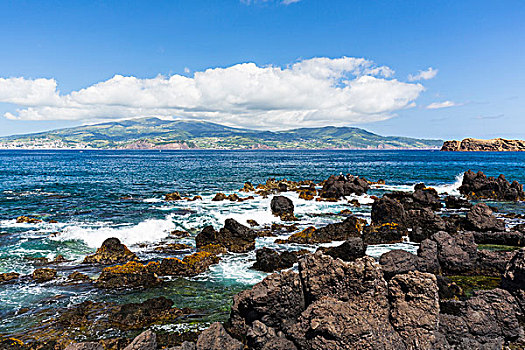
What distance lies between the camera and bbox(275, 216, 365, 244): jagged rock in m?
25.8

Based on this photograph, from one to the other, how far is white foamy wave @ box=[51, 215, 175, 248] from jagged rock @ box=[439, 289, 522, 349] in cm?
2221

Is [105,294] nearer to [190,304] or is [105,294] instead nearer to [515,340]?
[190,304]

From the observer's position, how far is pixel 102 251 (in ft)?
72.3

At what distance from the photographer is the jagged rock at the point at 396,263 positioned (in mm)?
14813

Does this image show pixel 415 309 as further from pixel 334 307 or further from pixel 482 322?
pixel 334 307

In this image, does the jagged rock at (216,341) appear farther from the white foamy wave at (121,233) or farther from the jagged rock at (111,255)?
the white foamy wave at (121,233)

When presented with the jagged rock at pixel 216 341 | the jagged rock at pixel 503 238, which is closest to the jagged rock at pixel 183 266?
the jagged rock at pixel 216 341

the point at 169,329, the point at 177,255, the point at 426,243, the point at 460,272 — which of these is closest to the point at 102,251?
the point at 177,255

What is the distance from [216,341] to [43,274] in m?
13.9

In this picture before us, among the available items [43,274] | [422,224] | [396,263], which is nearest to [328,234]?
[422,224]

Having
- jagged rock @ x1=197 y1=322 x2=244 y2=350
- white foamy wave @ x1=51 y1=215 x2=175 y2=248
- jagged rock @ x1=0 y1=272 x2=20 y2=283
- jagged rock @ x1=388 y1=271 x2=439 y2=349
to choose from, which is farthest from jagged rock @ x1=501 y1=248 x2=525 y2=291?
jagged rock @ x1=0 y1=272 x2=20 y2=283

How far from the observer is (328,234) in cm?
2648

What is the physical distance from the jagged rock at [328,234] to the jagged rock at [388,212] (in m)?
3.24

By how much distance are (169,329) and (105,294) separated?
5.56 metres
